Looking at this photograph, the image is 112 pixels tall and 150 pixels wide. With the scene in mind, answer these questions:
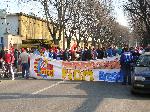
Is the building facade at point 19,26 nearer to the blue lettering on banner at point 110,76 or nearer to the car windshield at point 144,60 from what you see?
the blue lettering on banner at point 110,76

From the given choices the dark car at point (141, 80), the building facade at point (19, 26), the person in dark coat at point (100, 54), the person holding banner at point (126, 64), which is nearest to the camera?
the dark car at point (141, 80)

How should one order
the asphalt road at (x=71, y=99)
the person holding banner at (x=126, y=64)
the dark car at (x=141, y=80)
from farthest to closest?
the person holding banner at (x=126, y=64)
the dark car at (x=141, y=80)
the asphalt road at (x=71, y=99)

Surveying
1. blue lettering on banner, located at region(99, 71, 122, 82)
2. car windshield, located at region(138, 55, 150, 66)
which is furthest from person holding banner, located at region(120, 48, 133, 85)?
car windshield, located at region(138, 55, 150, 66)

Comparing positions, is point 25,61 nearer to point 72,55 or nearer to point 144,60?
point 72,55

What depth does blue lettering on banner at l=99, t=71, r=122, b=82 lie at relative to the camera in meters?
20.8

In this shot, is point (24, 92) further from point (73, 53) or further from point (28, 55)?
point (73, 53)

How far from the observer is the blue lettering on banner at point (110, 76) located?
20812 millimetres

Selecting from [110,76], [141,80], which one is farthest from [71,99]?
[110,76]

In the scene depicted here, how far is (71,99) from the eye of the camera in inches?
557

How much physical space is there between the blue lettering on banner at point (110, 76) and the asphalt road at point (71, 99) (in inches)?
108

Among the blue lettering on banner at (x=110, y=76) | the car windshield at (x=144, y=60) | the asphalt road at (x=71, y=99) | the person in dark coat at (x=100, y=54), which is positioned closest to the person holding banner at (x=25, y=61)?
the blue lettering on banner at (x=110, y=76)

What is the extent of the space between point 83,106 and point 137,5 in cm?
3355

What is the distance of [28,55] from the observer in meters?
23.0

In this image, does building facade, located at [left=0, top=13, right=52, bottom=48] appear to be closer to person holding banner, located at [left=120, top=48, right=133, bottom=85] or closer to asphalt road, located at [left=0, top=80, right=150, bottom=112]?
person holding banner, located at [left=120, top=48, right=133, bottom=85]
